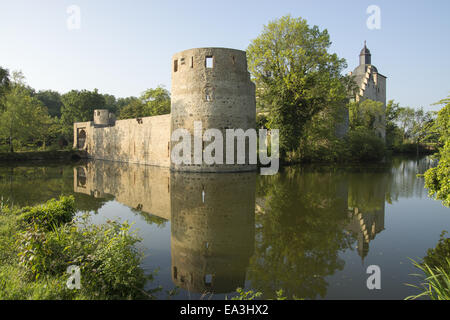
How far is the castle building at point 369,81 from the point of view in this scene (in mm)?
46181

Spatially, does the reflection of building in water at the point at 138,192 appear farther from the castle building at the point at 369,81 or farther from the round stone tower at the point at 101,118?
the castle building at the point at 369,81

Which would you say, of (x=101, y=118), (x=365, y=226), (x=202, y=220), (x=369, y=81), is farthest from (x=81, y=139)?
(x=369, y=81)

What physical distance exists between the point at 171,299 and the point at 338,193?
9358 mm

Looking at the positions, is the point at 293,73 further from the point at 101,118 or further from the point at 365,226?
the point at 101,118

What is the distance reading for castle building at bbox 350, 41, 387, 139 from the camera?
46181 millimetres

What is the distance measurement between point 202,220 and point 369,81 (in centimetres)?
4920

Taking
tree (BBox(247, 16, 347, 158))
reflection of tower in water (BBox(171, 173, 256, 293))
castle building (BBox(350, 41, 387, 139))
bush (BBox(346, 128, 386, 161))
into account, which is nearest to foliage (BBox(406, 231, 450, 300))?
reflection of tower in water (BBox(171, 173, 256, 293))

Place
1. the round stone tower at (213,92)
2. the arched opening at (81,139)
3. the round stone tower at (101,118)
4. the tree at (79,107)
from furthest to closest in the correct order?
the tree at (79,107) → the arched opening at (81,139) → the round stone tower at (101,118) → the round stone tower at (213,92)

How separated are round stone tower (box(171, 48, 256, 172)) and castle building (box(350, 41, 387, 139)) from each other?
32739mm

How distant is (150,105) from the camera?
142 ft

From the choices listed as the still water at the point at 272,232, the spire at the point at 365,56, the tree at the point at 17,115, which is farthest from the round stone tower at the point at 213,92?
the spire at the point at 365,56

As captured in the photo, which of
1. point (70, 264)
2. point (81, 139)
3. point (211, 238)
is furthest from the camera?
point (81, 139)

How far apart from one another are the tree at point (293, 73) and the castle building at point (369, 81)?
26.0 m

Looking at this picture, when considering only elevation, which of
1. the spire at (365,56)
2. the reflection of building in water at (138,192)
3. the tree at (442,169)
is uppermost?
the spire at (365,56)
